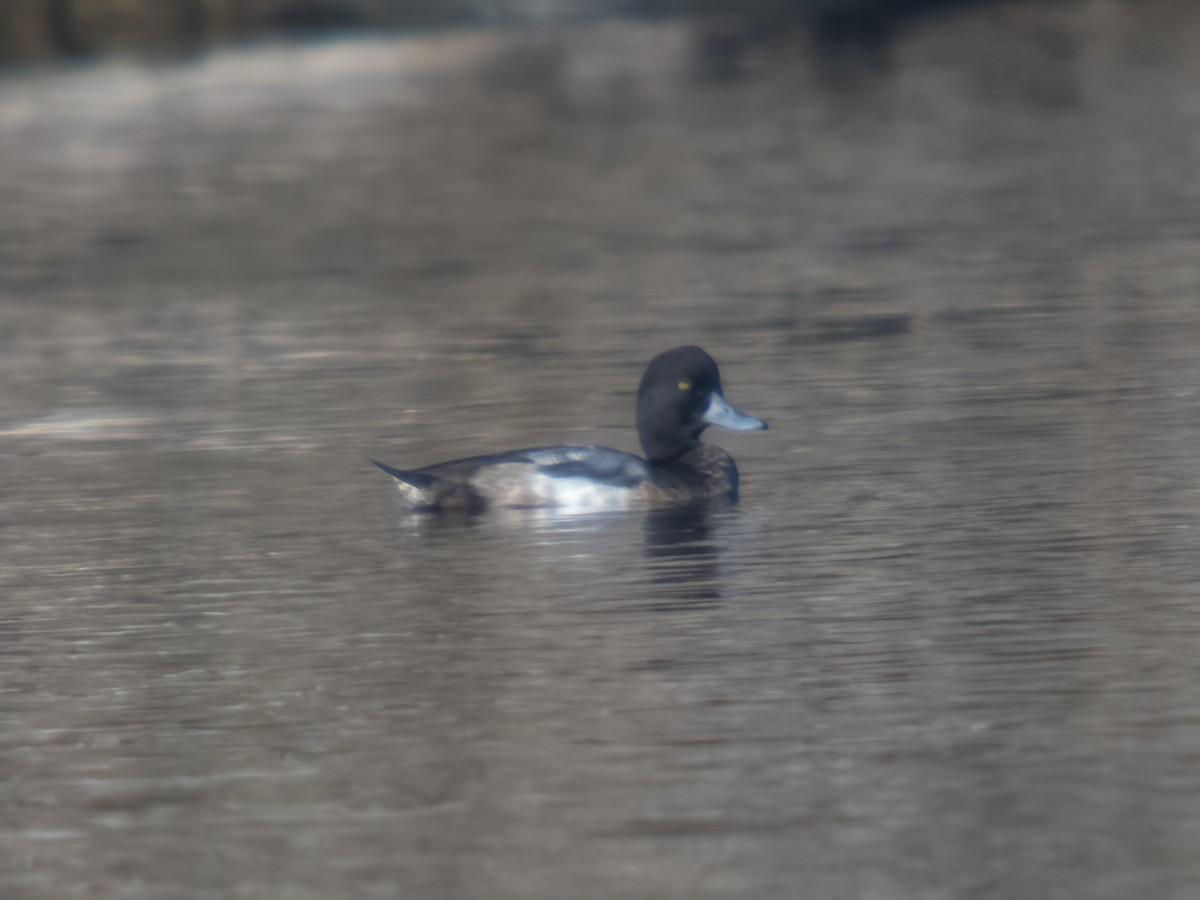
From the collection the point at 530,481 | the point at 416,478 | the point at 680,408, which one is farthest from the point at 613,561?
the point at 680,408

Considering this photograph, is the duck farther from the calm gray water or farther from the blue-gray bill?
the calm gray water

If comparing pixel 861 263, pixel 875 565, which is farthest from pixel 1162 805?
pixel 861 263

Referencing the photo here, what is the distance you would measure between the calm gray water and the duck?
137 mm

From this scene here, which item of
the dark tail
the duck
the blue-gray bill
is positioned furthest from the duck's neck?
the dark tail

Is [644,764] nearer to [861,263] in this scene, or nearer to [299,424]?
[299,424]

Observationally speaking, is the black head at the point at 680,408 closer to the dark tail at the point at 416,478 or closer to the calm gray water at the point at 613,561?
the calm gray water at the point at 613,561

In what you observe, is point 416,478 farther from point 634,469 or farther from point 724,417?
point 724,417

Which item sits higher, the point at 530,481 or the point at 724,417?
the point at 724,417

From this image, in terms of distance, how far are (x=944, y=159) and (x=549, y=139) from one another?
6.18 metres

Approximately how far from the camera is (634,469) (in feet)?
35.6

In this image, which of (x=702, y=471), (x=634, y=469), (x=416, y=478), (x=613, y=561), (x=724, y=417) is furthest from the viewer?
(x=724, y=417)

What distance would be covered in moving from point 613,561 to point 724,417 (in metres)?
1.45

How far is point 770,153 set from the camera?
92.0 feet

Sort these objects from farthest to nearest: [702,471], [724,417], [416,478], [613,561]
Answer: [724,417] → [702,471] → [416,478] → [613,561]
